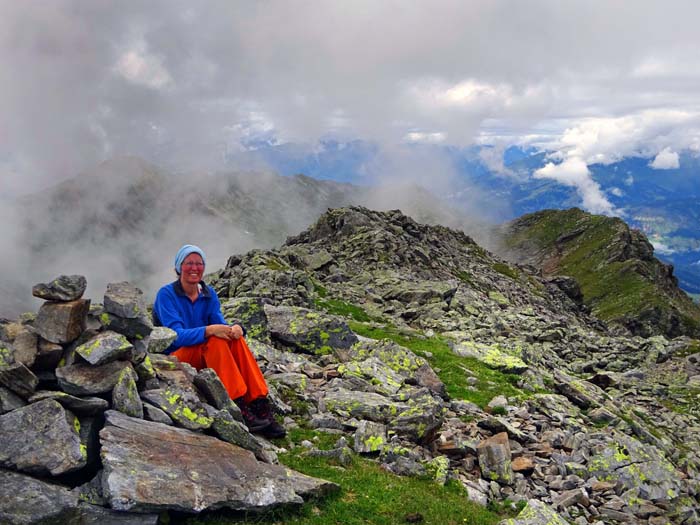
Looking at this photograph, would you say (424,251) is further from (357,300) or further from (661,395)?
(661,395)

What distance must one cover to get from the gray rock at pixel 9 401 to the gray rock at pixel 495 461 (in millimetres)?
13488

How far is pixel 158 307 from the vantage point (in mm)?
14648

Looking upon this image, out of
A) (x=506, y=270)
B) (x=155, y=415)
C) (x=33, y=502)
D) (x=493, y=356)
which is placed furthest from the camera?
(x=506, y=270)

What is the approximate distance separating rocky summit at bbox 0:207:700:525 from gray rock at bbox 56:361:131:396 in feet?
0.09

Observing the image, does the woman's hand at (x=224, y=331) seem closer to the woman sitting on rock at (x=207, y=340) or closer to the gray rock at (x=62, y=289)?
the woman sitting on rock at (x=207, y=340)

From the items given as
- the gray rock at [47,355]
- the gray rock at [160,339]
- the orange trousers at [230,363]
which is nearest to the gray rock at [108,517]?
the gray rock at [47,355]

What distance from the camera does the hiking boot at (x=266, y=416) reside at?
582 inches

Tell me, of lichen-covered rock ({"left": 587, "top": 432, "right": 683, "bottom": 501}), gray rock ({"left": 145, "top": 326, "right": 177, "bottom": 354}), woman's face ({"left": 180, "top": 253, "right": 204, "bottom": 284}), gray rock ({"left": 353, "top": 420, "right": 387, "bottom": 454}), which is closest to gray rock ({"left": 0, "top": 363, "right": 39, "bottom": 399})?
gray rock ({"left": 145, "top": 326, "right": 177, "bottom": 354})

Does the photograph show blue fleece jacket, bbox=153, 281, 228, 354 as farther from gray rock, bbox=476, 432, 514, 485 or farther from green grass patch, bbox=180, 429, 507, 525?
gray rock, bbox=476, 432, 514, 485

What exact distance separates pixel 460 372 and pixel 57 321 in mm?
22834

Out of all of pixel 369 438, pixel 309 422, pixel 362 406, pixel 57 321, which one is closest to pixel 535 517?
pixel 369 438

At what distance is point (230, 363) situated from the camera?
14023 mm

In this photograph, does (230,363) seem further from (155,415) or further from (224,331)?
(155,415)

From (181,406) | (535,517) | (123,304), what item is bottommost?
(535,517)
